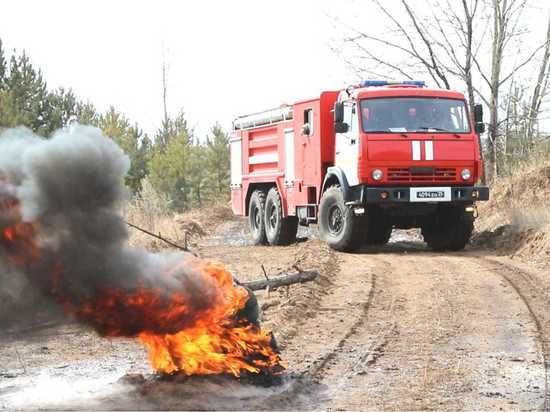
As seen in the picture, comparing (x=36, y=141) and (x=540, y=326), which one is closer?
(x=36, y=141)

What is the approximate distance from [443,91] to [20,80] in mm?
25022

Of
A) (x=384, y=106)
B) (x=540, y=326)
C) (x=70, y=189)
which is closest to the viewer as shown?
(x=70, y=189)

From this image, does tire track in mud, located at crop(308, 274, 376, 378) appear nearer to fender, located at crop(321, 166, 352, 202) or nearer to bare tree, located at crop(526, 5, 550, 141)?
fender, located at crop(321, 166, 352, 202)

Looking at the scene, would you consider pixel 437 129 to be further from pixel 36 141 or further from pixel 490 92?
pixel 36 141

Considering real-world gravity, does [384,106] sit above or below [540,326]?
above

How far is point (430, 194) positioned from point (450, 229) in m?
1.56

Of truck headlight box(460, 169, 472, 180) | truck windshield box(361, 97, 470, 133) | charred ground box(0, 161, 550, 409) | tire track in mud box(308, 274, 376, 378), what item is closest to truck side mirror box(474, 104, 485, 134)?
truck windshield box(361, 97, 470, 133)

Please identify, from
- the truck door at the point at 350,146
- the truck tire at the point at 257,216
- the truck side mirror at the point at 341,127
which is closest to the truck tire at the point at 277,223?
the truck tire at the point at 257,216

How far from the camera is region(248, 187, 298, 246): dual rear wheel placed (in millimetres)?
19172

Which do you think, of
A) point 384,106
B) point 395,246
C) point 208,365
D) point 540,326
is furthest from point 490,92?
point 208,365

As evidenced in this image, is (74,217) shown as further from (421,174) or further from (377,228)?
(377,228)

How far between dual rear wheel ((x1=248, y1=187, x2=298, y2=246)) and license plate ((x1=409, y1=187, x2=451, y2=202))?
155 inches

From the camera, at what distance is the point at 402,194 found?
52.0ft

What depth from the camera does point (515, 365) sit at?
7738 mm
